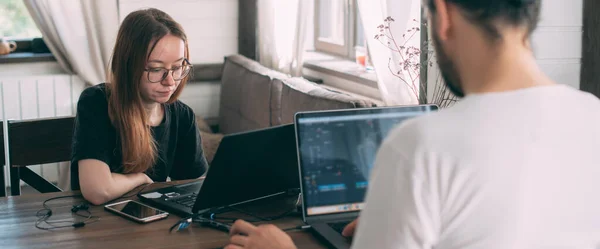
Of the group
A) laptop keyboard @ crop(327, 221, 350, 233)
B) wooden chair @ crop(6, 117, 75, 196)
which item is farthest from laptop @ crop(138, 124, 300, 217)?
wooden chair @ crop(6, 117, 75, 196)

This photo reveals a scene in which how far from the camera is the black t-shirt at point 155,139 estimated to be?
227 centimetres

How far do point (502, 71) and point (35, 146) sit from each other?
204 cm

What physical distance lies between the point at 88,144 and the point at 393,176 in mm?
1476

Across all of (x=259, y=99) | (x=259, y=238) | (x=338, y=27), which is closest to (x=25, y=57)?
(x=259, y=99)

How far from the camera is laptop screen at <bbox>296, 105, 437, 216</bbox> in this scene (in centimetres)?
185

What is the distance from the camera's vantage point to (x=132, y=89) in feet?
7.68

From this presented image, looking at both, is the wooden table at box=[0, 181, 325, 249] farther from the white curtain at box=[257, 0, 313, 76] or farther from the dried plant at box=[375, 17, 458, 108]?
the white curtain at box=[257, 0, 313, 76]

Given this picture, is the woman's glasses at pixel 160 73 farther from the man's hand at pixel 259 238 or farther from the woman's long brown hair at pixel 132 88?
the man's hand at pixel 259 238

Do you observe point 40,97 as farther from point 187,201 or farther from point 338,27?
point 187,201

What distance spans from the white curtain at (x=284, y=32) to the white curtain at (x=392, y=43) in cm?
102

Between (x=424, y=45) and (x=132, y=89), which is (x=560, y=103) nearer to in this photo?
(x=132, y=89)

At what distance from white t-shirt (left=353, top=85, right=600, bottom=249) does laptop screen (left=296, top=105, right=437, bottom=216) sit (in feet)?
2.65

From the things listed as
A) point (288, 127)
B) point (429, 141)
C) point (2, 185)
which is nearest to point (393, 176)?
point (429, 141)

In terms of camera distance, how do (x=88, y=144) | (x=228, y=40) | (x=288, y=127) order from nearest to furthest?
(x=288, y=127), (x=88, y=144), (x=228, y=40)
